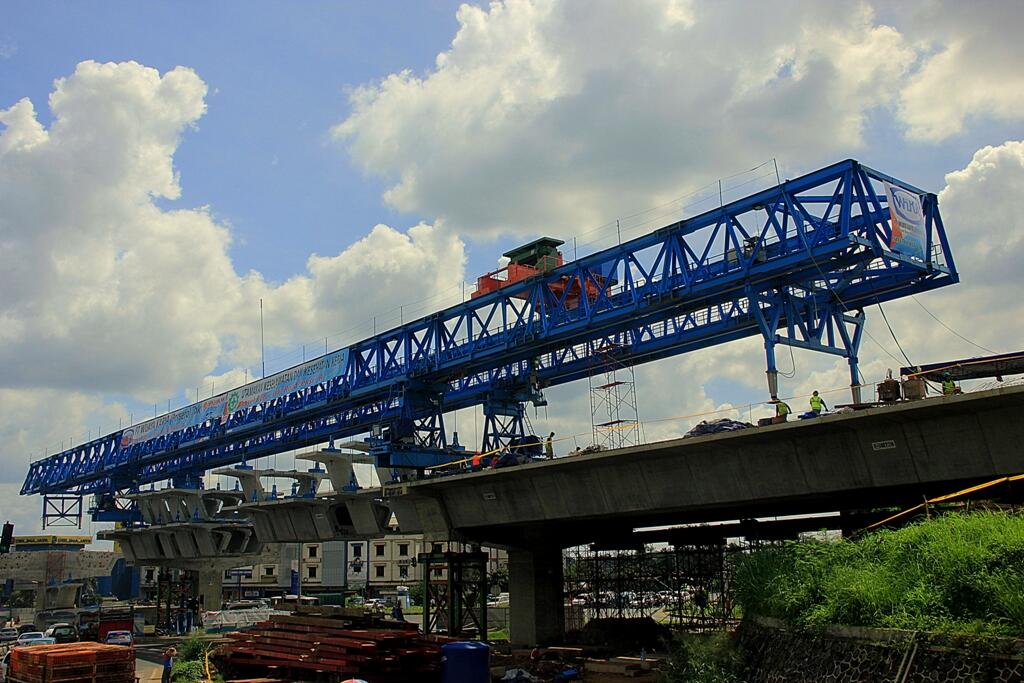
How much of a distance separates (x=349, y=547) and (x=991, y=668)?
95359 mm

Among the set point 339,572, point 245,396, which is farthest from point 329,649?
point 339,572

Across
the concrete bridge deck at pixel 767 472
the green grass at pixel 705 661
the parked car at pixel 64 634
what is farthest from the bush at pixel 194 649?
the green grass at pixel 705 661

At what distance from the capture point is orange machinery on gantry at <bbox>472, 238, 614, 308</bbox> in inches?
1344

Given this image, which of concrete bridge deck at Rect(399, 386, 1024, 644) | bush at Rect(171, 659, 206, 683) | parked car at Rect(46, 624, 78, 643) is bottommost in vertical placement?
bush at Rect(171, 659, 206, 683)

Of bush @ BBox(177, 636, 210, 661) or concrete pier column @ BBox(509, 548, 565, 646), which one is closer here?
bush @ BBox(177, 636, 210, 661)

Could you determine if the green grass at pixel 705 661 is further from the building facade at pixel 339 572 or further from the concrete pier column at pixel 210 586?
the building facade at pixel 339 572

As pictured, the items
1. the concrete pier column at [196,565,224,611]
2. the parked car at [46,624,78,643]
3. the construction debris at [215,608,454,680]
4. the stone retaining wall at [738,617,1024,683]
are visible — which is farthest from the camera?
the concrete pier column at [196,565,224,611]

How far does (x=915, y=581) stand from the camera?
14.4 m

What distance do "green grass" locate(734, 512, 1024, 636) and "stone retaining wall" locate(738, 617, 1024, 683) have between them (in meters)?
0.23

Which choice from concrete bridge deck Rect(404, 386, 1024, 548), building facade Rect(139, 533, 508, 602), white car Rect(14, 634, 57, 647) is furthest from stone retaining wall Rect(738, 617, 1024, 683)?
building facade Rect(139, 533, 508, 602)

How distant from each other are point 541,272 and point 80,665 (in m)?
20.8

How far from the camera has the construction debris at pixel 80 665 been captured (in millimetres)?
20812

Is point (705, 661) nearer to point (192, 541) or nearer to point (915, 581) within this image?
point (915, 581)

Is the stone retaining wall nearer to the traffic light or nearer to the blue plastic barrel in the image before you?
the blue plastic barrel
